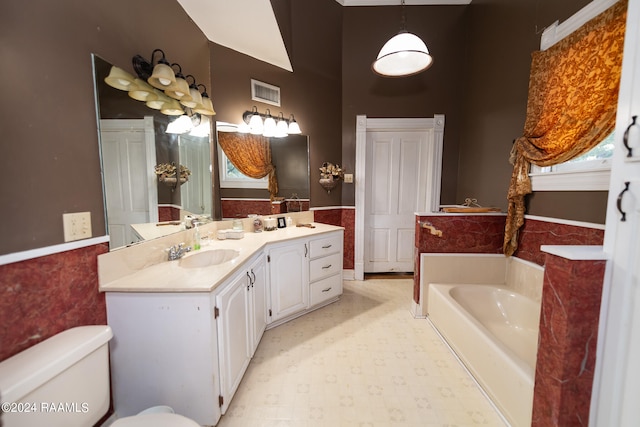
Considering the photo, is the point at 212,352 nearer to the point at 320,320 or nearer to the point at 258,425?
the point at 258,425

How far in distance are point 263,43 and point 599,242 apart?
298cm

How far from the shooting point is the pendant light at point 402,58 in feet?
5.92

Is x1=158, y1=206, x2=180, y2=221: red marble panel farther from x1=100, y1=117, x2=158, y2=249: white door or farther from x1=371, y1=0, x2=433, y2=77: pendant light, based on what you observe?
x1=371, y1=0, x2=433, y2=77: pendant light

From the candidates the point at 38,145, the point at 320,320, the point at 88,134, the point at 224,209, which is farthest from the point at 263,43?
the point at 320,320

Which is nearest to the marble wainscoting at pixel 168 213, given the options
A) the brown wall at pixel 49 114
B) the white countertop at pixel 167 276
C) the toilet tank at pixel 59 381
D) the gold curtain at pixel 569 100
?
the white countertop at pixel 167 276

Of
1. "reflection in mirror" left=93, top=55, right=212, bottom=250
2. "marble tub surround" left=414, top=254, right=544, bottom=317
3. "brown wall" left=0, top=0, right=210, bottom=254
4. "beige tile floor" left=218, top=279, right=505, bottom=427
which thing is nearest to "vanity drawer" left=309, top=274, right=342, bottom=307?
"beige tile floor" left=218, top=279, right=505, bottom=427

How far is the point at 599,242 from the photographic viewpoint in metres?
1.50

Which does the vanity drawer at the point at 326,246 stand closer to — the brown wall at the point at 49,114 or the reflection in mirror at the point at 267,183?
the reflection in mirror at the point at 267,183

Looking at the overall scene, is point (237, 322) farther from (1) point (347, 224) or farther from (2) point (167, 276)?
(1) point (347, 224)

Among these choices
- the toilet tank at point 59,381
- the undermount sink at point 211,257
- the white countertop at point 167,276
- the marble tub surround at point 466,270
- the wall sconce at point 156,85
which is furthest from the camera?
the marble tub surround at point 466,270

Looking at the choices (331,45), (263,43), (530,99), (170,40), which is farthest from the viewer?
(331,45)

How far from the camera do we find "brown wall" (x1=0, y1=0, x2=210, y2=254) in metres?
0.86

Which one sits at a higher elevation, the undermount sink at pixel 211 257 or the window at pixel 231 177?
the window at pixel 231 177

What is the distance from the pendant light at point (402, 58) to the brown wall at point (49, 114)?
1.72 metres
